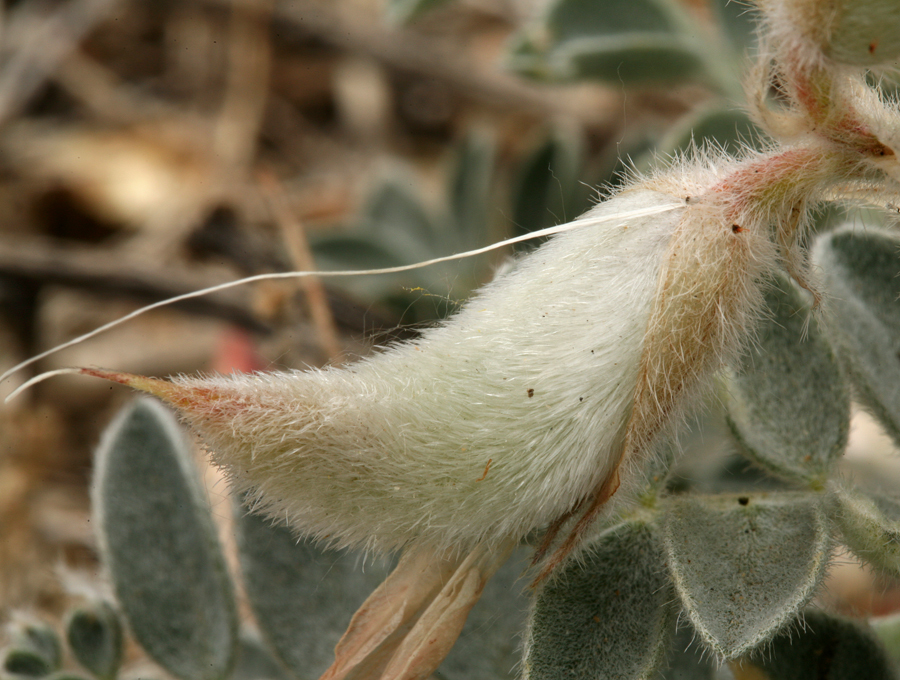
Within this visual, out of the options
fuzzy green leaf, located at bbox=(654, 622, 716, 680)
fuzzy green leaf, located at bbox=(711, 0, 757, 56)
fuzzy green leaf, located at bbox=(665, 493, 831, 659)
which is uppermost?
fuzzy green leaf, located at bbox=(711, 0, 757, 56)

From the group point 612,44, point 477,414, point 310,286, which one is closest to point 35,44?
point 310,286

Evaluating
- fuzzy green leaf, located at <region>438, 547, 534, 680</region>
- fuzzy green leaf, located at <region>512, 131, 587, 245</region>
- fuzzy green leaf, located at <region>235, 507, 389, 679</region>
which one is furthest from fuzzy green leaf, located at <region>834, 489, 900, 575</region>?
fuzzy green leaf, located at <region>512, 131, 587, 245</region>

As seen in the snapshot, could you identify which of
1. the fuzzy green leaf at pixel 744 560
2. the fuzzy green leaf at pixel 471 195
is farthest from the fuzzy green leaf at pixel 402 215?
the fuzzy green leaf at pixel 744 560

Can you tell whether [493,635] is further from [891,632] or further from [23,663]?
[23,663]

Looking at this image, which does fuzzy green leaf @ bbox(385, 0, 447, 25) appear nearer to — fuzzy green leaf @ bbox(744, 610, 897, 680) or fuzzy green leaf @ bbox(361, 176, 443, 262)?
fuzzy green leaf @ bbox(361, 176, 443, 262)

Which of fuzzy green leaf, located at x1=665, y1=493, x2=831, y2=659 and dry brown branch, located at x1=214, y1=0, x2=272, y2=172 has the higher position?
dry brown branch, located at x1=214, y1=0, x2=272, y2=172

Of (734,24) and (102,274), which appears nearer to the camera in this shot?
(734,24)

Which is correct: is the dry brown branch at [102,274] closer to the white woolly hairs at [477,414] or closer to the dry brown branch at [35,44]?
the dry brown branch at [35,44]
